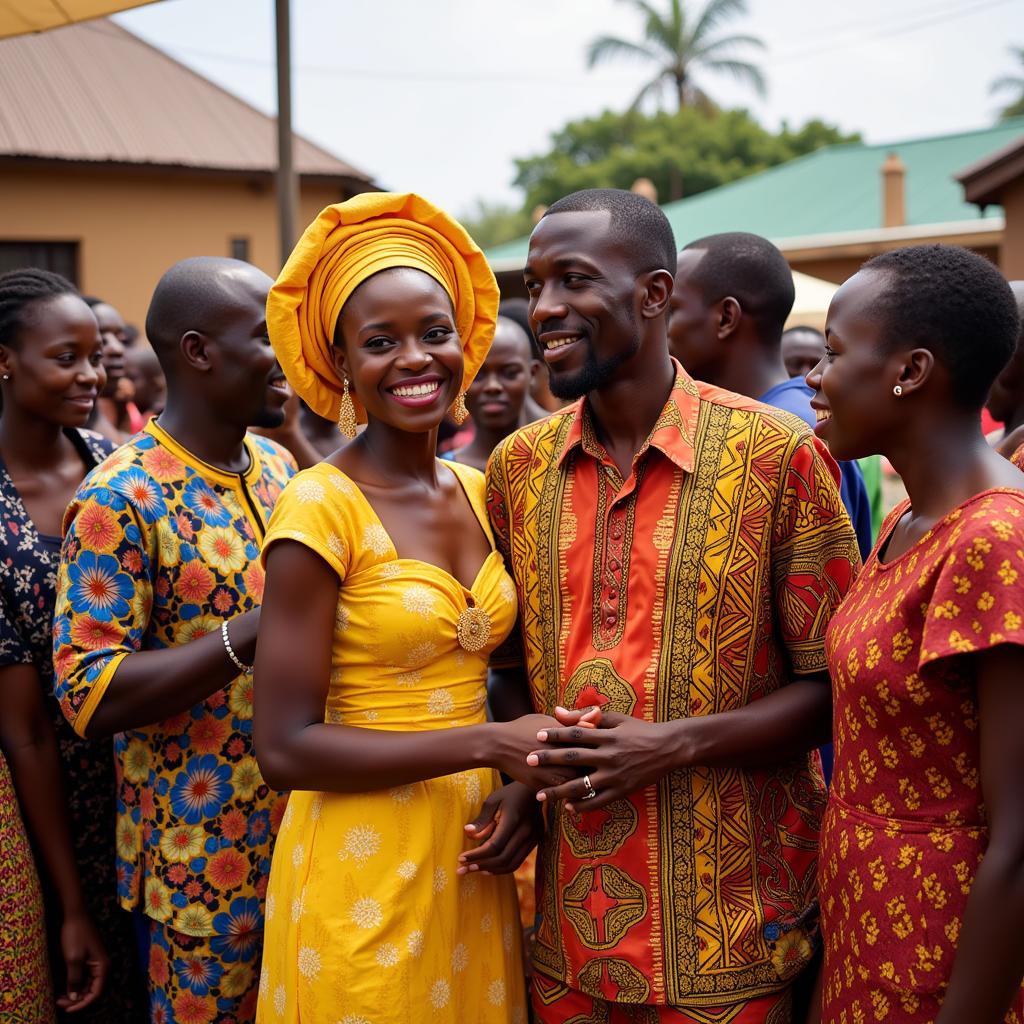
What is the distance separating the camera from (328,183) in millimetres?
17312

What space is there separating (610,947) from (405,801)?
53 centimetres

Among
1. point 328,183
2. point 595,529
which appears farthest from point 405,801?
point 328,183

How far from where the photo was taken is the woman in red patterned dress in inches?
73.6

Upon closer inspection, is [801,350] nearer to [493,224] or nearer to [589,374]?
[589,374]

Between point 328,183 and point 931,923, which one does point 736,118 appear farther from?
point 931,923

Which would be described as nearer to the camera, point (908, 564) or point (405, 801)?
point (908, 564)

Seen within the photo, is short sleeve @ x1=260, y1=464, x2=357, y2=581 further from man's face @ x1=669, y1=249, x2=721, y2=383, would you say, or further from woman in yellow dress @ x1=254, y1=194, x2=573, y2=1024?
man's face @ x1=669, y1=249, x2=721, y2=383

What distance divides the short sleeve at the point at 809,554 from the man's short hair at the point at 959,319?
40 centimetres

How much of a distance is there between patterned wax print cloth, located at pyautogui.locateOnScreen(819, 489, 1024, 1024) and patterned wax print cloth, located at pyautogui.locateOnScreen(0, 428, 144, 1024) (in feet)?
6.87

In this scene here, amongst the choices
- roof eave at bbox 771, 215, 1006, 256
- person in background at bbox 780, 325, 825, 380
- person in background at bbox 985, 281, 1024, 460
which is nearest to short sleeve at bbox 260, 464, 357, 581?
person in background at bbox 985, 281, 1024, 460

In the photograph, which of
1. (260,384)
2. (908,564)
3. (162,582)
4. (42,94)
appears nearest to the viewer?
(908,564)

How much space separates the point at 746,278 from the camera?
173 inches

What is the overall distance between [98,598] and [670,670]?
1374 mm

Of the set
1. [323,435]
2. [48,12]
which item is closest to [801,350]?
[323,435]
